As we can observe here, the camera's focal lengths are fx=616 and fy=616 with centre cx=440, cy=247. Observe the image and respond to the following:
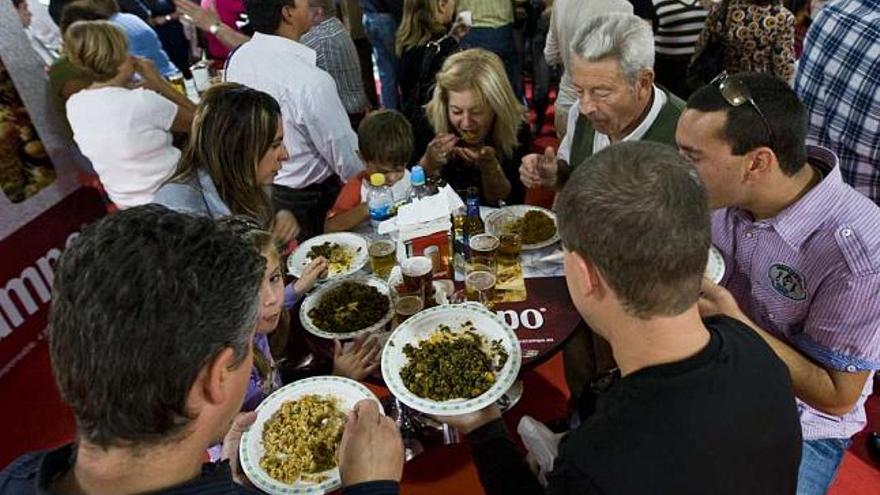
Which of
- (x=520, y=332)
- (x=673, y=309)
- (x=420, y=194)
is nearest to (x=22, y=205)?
(x=420, y=194)

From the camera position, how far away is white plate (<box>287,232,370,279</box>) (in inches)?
109

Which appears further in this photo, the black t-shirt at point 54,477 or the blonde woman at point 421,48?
the blonde woman at point 421,48

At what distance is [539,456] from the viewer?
1.95 m

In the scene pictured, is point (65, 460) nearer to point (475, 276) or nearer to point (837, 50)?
point (475, 276)

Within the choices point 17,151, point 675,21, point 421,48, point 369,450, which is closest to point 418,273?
point 369,450

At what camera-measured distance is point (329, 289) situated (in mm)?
2598

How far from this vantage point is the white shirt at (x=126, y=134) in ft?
11.5

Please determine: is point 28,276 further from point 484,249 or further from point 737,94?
point 737,94

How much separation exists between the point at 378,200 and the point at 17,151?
105 inches

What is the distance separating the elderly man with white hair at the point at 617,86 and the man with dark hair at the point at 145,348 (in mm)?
2021

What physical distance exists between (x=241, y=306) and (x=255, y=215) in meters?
1.57

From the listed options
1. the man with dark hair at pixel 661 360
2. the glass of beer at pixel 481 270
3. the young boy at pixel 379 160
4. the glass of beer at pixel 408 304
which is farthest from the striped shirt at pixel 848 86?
the glass of beer at pixel 408 304

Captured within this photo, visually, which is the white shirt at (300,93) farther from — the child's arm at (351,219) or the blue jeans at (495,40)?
the blue jeans at (495,40)

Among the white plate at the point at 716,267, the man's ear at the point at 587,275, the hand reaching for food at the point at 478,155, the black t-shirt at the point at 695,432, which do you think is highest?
the man's ear at the point at 587,275
